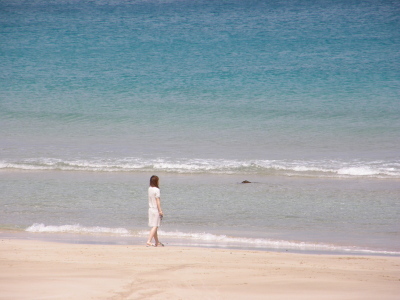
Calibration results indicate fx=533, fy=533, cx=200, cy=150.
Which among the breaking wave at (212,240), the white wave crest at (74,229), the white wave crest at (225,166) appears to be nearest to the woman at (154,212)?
the breaking wave at (212,240)

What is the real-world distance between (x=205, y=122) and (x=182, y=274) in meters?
15.3

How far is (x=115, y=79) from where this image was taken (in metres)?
28.5

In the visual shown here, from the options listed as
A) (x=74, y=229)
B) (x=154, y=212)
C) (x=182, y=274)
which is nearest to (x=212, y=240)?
(x=154, y=212)

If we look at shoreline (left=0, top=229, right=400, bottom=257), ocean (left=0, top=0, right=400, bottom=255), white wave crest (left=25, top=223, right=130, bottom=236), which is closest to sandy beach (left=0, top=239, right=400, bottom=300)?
A: shoreline (left=0, top=229, right=400, bottom=257)

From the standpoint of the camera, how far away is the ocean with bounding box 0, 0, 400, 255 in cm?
996

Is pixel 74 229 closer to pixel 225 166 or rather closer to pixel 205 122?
pixel 225 166

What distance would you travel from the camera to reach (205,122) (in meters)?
21.8

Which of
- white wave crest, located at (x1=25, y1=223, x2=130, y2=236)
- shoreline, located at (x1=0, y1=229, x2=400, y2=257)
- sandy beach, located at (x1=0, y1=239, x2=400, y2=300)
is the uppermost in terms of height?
white wave crest, located at (x1=25, y1=223, x2=130, y2=236)

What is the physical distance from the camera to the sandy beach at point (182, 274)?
19.5ft

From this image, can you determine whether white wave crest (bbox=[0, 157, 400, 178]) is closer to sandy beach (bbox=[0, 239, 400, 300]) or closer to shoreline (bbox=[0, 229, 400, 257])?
shoreline (bbox=[0, 229, 400, 257])

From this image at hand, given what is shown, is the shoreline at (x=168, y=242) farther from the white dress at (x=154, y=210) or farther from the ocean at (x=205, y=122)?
the white dress at (x=154, y=210)

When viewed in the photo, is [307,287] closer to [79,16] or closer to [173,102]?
[173,102]

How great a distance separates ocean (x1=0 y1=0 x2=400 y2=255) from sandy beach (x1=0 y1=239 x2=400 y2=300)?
2.97 feet

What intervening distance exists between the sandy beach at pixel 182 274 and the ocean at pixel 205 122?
2.97ft
